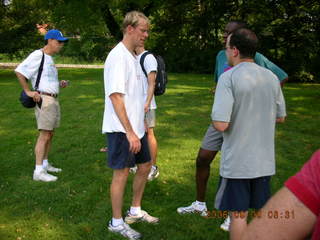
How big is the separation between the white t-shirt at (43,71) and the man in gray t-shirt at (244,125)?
2974mm

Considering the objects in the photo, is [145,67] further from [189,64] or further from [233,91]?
[189,64]

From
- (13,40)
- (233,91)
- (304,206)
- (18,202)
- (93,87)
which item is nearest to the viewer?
(304,206)

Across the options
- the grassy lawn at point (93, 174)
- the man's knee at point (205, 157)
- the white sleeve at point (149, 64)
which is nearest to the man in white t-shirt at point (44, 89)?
the grassy lawn at point (93, 174)

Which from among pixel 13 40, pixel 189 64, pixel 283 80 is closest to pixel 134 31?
pixel 283 80

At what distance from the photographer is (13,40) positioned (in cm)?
2075

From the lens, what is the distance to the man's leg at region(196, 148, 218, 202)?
3.82 metres

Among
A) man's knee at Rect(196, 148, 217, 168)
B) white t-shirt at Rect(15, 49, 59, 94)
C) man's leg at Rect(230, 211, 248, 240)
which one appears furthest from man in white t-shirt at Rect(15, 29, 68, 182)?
man's leg at Rect(230, 211, 248, 240)

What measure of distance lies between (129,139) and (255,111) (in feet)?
3.69

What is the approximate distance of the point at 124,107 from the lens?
132 inches

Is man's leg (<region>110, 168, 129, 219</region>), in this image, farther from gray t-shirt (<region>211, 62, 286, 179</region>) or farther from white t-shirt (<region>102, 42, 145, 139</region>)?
gray t-shirt (<region>211, 62, 286, 179</region>)

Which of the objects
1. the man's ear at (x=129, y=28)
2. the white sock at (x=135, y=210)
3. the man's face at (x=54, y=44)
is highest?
the man's ear at (x=129, y=28)

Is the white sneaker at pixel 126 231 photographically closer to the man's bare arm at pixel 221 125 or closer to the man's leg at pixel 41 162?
the man's bare arm at pixel 221 125

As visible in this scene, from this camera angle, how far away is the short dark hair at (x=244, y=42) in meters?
2.77

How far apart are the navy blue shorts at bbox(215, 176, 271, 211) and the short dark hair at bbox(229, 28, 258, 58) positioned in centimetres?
93
